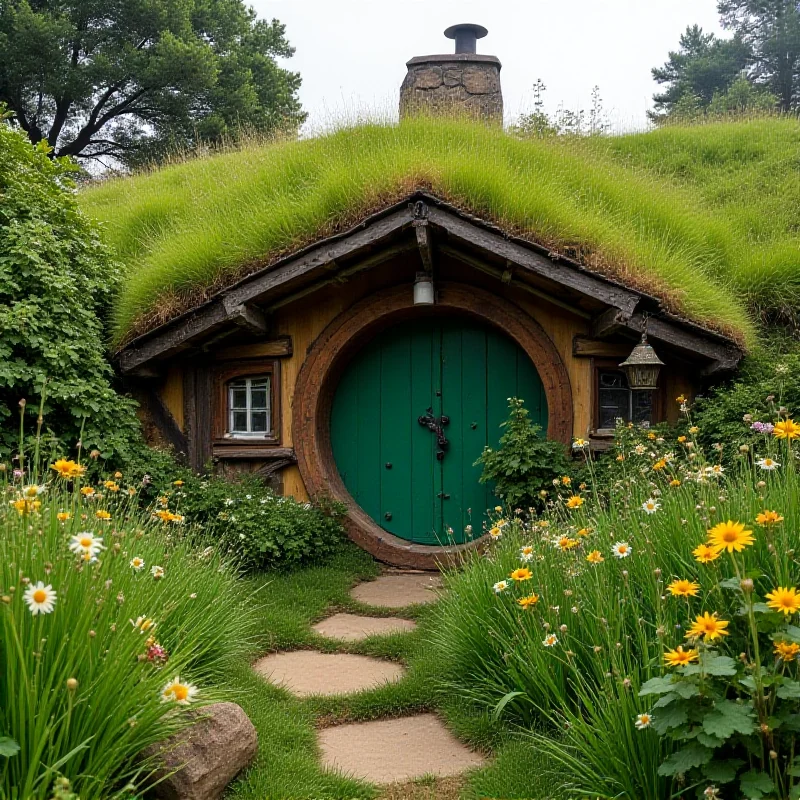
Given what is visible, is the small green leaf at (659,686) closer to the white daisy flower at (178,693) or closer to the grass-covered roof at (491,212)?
the white daisy flower at (178,693)

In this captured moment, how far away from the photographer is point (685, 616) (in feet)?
8.73

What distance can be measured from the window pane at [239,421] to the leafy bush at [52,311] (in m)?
1.00

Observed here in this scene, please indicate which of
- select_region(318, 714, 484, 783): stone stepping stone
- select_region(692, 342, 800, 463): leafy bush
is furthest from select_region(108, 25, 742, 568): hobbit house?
select_region(318, 714, 484, 783): stone stepping stone

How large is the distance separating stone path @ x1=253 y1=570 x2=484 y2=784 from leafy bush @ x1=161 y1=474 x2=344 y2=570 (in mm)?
721

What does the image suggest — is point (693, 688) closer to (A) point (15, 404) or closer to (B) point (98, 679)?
(B) point (98, 679)

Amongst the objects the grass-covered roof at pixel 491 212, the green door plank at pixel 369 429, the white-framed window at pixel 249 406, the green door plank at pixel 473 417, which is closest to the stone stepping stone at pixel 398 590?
the green door plank at pixel 473 417

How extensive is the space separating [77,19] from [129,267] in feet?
60.5

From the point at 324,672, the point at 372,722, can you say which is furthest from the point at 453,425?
the point at 372,722

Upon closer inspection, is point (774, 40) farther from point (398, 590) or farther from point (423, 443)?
point (398, 590)

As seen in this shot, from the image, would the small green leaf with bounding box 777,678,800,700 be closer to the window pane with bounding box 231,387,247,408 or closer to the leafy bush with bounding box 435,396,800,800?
the leafy bush with bounding box 435,396,800,800

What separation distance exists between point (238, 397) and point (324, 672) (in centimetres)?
378

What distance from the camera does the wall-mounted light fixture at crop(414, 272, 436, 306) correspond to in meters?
6.63

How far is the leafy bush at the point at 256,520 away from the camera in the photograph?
611 centimetres

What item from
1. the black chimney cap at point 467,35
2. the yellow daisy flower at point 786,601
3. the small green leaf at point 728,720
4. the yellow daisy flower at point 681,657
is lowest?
the small green leaf at point 728,720
